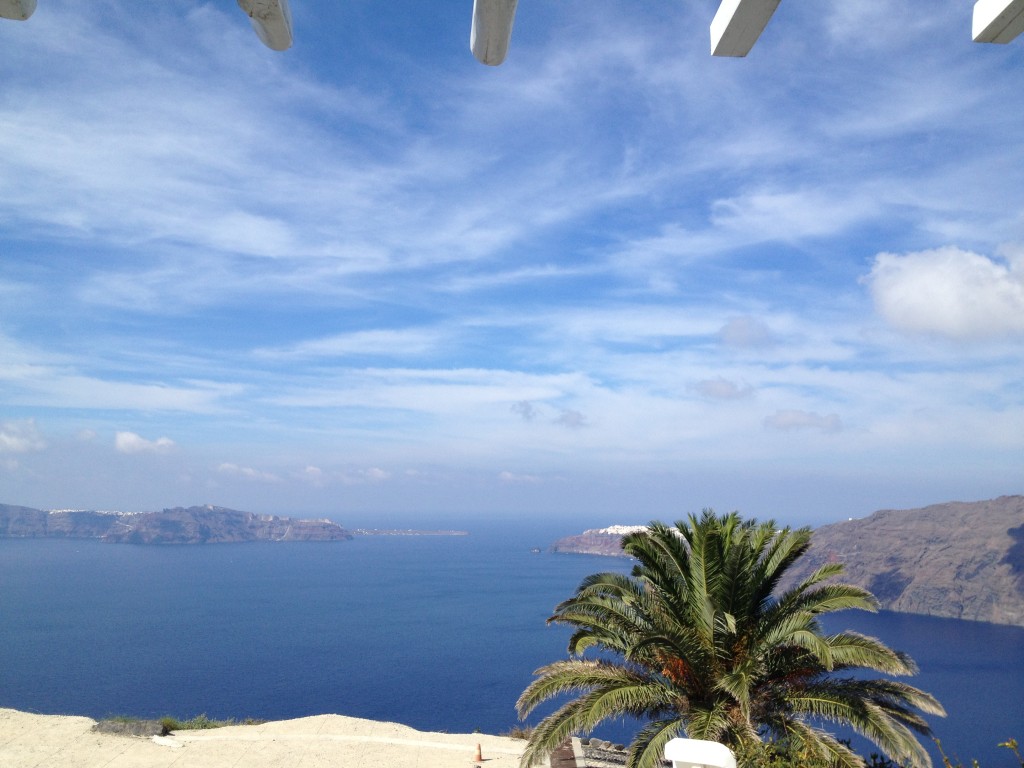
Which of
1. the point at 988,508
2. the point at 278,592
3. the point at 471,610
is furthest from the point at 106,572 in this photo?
the point at 988,508

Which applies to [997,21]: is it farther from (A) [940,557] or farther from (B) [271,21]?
(A) [940,557]

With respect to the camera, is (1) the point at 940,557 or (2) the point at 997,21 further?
(1) the point at 940,557

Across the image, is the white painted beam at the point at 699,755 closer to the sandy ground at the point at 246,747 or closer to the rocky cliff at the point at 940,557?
the sandy ground at the point at 246,747

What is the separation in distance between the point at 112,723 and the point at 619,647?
515 inches

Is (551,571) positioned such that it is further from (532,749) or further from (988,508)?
(532,749)

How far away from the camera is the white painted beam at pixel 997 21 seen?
1544mm

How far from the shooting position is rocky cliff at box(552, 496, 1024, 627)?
117750mm

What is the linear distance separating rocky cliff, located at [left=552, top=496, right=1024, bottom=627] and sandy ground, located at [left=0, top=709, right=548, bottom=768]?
323 feet

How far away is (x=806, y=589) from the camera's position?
9.97 metres

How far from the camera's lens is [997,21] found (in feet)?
5.27

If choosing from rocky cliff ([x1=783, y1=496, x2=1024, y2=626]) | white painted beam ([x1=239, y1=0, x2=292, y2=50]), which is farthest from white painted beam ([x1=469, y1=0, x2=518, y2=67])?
rocky cliff ([x1=783, y1=496, x2=1024, y2=626])

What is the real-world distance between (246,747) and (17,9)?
16504 mm

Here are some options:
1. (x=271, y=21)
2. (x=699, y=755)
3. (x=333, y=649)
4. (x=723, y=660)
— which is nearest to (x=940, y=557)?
(x=333, y=649)

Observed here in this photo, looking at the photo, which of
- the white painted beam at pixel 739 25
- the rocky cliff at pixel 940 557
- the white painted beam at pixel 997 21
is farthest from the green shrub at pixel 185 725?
the rocky cliff at pixel 940 557
